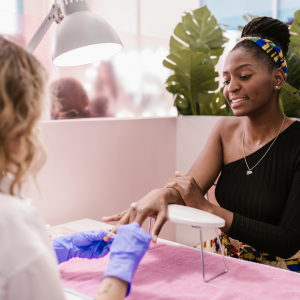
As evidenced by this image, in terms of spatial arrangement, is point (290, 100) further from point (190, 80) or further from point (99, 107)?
point (99, 107)

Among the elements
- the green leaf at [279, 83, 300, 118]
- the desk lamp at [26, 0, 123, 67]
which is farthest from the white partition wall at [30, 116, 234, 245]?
the desk lamp at [26, 0, 123, 67]

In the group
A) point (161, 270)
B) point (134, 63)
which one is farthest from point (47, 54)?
point (161, 270)

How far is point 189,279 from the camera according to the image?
92cm

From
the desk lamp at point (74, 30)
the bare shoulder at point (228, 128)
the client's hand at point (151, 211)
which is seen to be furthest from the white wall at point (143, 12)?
the client's hand at point (151, 211)

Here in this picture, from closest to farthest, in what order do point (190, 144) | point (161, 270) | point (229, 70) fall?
1. point (161, 270)
2. point (229, 70)
3. point (190, 144)

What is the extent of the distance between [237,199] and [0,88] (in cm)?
99

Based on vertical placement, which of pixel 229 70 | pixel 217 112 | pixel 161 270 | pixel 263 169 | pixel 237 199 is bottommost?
pixel 161 270

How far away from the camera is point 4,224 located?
495 mm

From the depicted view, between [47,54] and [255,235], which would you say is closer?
[255,235]

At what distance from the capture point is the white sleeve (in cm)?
48

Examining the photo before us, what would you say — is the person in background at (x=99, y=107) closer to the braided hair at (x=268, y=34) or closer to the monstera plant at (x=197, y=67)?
the monstera plant at (x=197, y=67)

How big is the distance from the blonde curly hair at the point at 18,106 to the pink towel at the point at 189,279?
403 mm

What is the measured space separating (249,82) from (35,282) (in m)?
1.01

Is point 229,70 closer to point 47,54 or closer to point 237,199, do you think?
point 237,199
